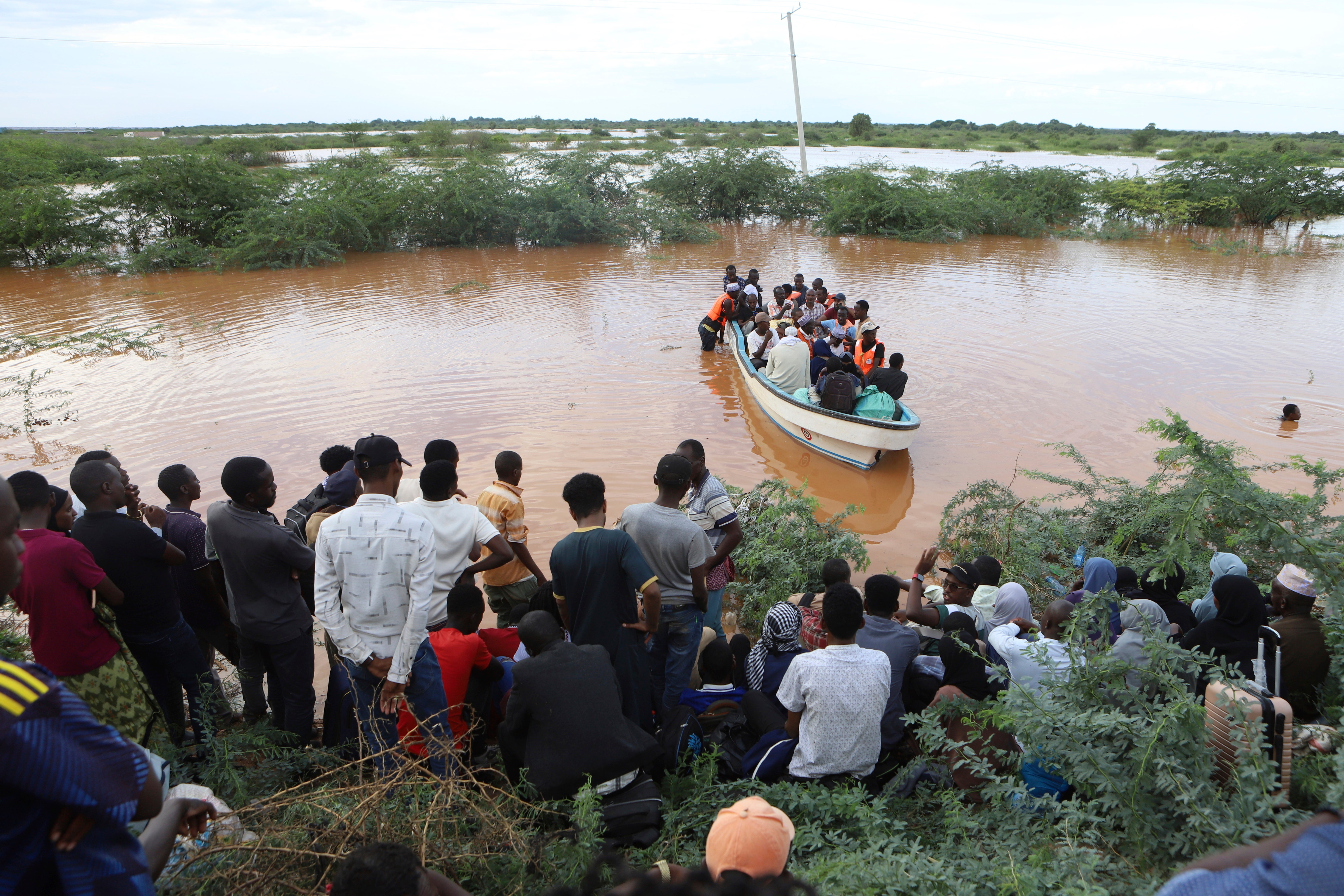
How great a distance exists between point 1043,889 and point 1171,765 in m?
→ 0.74

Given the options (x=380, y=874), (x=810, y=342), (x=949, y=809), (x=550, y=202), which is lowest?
(x=949, y=809)

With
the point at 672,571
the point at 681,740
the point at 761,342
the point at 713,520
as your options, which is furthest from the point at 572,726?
the point at 761,342

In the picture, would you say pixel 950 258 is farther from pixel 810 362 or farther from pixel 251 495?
pixel 251 495

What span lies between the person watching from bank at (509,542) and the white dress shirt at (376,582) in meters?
1.32

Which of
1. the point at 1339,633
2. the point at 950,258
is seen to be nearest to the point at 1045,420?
the point at 1339,633

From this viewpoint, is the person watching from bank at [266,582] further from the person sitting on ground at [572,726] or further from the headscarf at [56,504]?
the person sitting on ground at [572,726]

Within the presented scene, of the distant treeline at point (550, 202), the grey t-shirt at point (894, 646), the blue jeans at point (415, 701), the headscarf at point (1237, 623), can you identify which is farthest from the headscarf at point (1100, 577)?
the distant treeline at point (550, 202)

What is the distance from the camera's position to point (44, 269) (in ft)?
71.6

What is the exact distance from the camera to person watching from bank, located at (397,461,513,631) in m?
4.27

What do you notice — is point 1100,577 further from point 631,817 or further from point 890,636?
point 631,817

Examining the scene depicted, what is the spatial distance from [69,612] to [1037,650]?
461cm

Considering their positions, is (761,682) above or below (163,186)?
below

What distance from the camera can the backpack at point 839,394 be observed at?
926cm

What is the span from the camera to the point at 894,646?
4023 mm
